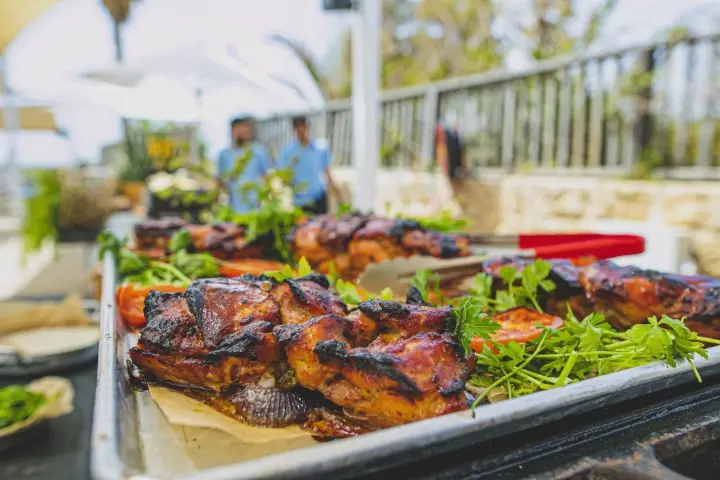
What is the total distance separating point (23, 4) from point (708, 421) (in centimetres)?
888

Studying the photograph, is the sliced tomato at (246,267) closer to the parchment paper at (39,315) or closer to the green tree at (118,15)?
the parchment paper at (39,315)

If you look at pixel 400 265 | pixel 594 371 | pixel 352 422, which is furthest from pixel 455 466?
pixel 400 265

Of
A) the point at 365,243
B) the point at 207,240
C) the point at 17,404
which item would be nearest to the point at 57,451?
the point at 17,404

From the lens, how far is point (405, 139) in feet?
33.1

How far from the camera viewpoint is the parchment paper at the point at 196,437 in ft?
3.19

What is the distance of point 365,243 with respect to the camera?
96.2 inches

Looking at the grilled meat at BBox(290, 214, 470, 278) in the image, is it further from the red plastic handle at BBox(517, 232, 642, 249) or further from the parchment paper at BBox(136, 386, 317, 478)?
the parchment paper at BBox(136, 386, 317, 478)

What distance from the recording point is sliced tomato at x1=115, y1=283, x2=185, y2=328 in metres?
1.80

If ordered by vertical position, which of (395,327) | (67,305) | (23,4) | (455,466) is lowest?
(67,305)

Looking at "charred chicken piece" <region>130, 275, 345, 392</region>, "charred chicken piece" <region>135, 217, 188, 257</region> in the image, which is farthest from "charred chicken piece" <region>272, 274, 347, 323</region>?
"charred chicken piece" <region>135, 217, 188, 257</region>

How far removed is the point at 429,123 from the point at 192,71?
3.99 m

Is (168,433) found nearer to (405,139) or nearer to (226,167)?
(226,167)

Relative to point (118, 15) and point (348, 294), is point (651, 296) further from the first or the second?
point (118, 15)

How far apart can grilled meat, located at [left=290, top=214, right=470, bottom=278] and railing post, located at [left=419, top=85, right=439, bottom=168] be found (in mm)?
6918
